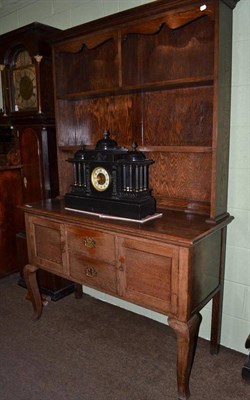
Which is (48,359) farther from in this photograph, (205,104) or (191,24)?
(191,24)

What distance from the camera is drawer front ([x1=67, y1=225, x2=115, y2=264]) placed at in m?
1.87

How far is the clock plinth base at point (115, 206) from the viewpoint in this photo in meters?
1.87

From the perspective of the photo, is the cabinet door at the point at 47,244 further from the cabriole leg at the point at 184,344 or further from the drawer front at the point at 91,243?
the cabriole leg at the point at 184,344

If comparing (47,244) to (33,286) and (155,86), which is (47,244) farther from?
(155,86)

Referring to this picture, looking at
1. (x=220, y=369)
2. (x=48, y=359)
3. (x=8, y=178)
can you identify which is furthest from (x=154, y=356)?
(x=8, y=178)

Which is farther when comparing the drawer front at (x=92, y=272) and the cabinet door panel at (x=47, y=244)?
the cabinet door panel at (x=47, y=244)

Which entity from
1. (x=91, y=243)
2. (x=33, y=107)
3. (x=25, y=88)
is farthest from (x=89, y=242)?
(x=25, y=88)

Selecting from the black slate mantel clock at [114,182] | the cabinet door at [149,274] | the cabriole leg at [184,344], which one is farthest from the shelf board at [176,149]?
the cabriole leg at [184,344]

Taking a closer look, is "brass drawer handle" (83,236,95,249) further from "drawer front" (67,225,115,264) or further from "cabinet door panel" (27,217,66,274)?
"cabinet door panel" (27,217,66,274)

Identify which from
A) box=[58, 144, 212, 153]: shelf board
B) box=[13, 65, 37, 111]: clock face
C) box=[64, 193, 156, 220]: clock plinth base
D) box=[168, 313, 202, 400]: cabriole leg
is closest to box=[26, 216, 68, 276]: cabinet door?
box=[64, 193, 156, 220]: clock plinth base

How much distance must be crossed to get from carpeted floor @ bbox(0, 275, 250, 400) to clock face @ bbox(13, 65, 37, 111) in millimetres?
1597

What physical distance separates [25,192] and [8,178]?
10.7 inches

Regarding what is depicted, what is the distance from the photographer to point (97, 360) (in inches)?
81.4

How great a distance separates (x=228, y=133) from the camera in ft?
6.12
